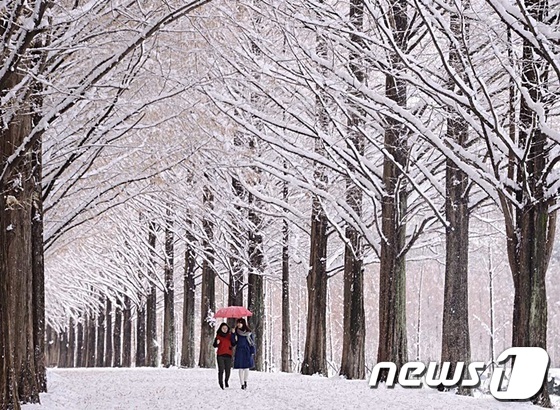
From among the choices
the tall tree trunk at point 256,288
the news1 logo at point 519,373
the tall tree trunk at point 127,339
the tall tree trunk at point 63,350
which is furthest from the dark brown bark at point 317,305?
the tall tree trunk at point 63,350

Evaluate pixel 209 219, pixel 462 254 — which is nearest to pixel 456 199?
pixel 462 254

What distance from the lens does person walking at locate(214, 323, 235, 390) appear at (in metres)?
18.3

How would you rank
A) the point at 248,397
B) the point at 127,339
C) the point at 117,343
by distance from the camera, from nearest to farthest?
the point at 248,397
the point at 117,343
the point at 127,339

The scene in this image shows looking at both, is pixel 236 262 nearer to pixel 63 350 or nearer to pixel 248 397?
pixel 248 397

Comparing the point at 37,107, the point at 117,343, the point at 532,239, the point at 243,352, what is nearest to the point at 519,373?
the point at 532,239

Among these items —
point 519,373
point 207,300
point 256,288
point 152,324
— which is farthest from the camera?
point 152,324

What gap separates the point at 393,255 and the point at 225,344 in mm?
4210

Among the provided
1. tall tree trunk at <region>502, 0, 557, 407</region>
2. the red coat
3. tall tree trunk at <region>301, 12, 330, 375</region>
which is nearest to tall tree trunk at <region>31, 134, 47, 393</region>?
the red coat

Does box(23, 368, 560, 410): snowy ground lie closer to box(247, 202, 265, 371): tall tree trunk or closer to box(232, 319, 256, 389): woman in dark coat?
box(232, 319, 256, 389): woman in dark coat

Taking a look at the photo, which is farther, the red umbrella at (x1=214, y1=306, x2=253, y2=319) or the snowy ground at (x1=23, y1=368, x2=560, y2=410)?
the red umbrella at (x1=214, y1=306, x2=253, y2=319)

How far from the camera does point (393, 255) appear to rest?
1747 centimetres

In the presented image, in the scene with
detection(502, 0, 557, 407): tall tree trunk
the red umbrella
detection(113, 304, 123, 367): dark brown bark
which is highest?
detection(502, 0, 557, 407): tall tree trunk

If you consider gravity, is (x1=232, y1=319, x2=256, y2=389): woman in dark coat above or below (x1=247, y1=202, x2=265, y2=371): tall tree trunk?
below

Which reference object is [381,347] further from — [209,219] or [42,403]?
[209,219]
